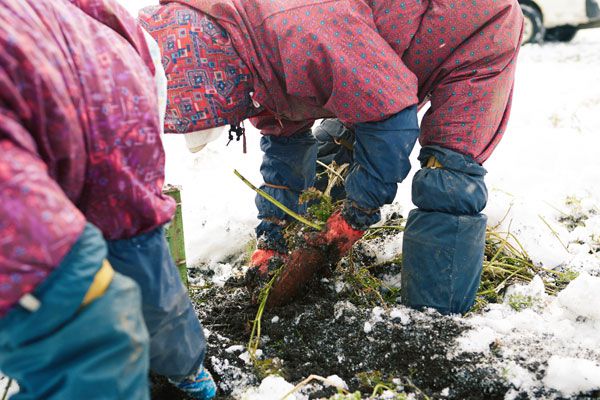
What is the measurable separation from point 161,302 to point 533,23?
6.17m

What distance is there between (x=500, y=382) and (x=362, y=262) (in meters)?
0.84

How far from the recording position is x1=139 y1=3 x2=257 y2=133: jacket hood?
5.15ft

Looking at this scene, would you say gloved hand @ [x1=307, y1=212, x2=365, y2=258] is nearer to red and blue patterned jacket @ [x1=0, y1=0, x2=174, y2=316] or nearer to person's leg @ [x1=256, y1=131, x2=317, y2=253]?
person's leg @ [x1=256, y1=131, x2=317, y2=253]

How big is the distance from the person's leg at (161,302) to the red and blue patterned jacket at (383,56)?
28.4 inches

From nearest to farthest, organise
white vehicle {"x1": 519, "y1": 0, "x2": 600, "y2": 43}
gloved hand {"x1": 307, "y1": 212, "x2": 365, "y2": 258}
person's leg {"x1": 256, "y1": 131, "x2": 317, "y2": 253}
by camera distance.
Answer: gloved hand {"x1": 307, "y1": 212, "x2": 365, "y2": 258} → person's leg {"x1": 256, "y1": 131, "x2": 317, "y2": 253} → white vehicle {"x1": 519, "y1": 0, "x2": 600, "y2": 43}

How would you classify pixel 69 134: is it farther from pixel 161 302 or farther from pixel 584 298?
pixel 584 298

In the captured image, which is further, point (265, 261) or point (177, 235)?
point (265, 261)

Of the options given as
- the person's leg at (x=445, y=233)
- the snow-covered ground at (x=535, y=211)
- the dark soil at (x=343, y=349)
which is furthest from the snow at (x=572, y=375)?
the person's leg at (x=445, y=233)

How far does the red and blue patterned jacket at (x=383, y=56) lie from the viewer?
4.84 feet

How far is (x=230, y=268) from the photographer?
234 cm

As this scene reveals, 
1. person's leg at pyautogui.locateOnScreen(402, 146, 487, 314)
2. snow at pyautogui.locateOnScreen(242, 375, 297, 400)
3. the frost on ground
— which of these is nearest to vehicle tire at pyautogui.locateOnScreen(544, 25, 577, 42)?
the frost on ground

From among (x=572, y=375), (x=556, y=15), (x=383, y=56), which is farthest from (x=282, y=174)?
(x=556, y=15)

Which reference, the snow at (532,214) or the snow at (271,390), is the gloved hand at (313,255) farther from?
the snow at (271,390)

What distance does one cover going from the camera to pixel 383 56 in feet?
4.86
